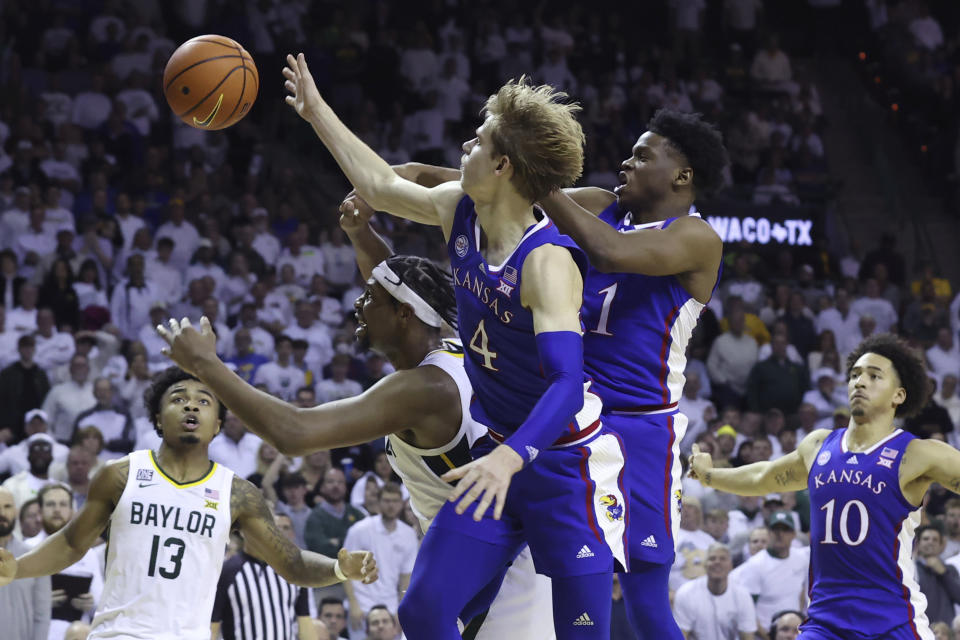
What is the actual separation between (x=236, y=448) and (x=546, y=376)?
22.1 ft

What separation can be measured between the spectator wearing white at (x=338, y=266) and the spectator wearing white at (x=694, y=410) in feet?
11.9

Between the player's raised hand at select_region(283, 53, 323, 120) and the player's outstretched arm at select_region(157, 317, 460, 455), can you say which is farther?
the player's raised hand at select_region(283, 53, 323, 120)

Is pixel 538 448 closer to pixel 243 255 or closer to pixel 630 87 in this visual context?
pixel 243 255

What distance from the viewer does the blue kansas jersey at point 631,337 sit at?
15.4 ft

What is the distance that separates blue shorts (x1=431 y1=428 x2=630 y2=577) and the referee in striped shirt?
12.0 feet

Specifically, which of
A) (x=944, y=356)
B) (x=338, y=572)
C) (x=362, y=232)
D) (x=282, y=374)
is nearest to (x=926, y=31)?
(x=944, y=356)

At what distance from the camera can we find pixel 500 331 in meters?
3.92

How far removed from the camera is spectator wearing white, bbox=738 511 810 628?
971cm

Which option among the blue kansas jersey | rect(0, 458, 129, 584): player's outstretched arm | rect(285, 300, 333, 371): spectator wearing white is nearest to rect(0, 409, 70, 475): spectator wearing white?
rect(285, 300, 333, 371): spectator wearing white

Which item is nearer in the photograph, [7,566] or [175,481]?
[7,566]

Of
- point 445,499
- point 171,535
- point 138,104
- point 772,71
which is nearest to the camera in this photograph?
point 445,499

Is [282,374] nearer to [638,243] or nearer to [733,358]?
[733,358]

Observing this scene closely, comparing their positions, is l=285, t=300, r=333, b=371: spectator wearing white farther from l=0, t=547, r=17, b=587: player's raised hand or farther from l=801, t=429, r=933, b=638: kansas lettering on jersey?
l=801, t=429, r=933, b=638: kansas lettering on jersey

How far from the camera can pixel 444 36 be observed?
16312mm
